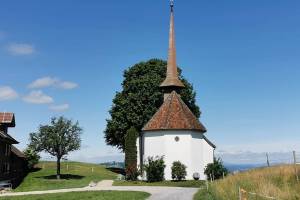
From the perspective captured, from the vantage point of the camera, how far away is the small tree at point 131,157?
48353 mm

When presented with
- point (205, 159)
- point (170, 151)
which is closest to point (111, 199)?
point (170, 151)

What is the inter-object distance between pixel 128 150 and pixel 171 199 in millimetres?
25915

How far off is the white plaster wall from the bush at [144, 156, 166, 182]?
3.08ft

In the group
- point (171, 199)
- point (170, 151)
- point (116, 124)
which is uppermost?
point (116, 124)

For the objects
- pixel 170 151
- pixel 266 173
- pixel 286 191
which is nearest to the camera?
pixel 286 191

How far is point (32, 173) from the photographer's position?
57.8 m

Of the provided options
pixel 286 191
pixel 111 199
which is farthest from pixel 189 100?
pixel 286 191

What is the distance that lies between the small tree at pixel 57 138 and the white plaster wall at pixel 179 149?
1065cm

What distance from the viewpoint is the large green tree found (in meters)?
58.7

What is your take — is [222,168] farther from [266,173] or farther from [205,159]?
[266,173]

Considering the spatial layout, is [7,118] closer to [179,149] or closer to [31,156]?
[31,156]

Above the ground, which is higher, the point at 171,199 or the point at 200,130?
the point at 200,130

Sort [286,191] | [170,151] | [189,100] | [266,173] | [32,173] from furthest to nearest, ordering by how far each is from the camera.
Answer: [189,100] < [32,173] < [170,151] < [266,173] < [286,191]

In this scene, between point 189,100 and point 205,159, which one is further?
point 189,100
